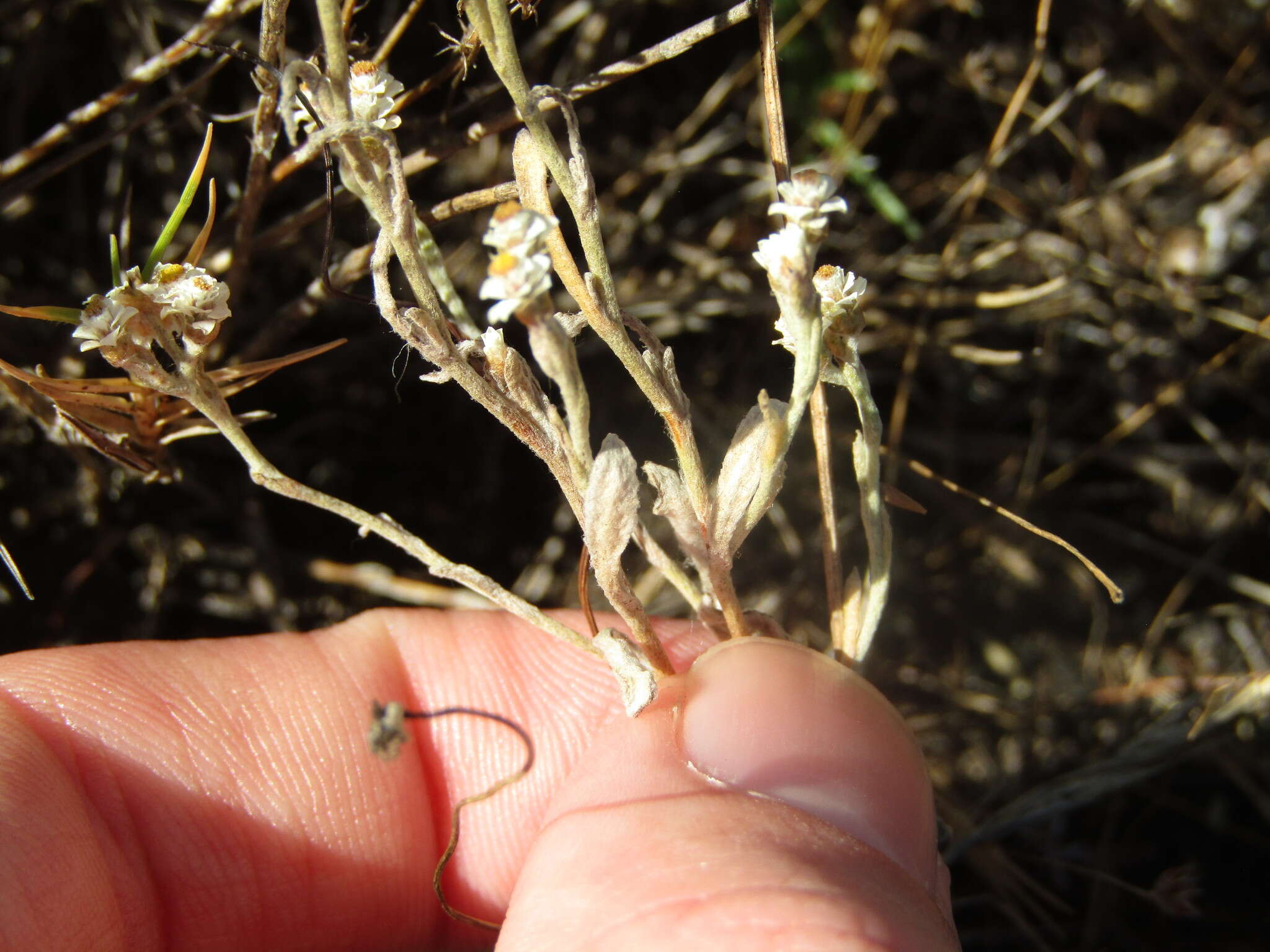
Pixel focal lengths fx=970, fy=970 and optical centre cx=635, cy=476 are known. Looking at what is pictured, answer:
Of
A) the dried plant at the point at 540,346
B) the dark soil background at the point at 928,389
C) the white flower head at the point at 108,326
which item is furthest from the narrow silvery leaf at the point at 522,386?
the dark soil background at the point at 928,389

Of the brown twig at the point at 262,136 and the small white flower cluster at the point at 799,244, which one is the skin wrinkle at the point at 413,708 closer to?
the brown twig at the point at 262,136

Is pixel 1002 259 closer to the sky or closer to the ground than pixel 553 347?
closer to the ground

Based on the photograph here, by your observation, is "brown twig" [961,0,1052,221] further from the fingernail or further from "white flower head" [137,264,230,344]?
"white flower head" [137,264,230,344]

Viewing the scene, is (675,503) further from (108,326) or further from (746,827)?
(108,326)

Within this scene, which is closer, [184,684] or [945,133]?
[184,684]

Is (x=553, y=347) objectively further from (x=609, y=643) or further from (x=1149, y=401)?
(x=1149, y=401)

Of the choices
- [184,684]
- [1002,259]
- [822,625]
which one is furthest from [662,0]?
[184,684]
